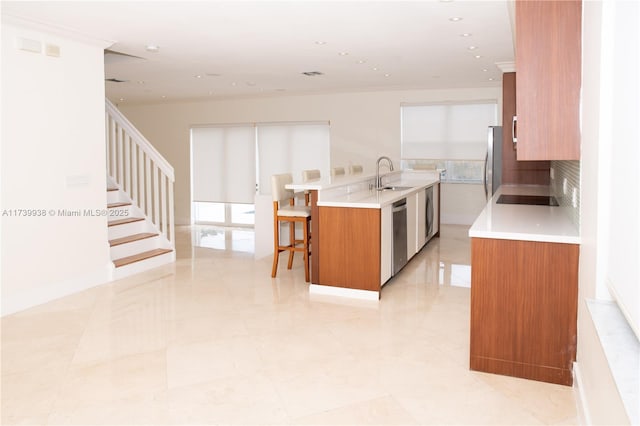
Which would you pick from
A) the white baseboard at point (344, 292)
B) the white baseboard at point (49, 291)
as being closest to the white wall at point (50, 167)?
the white baseboard at point (49, 291)

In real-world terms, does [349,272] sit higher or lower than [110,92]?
lower

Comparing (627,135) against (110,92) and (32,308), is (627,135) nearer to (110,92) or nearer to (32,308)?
(32,308)

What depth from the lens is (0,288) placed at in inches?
172

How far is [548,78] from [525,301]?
1.23 m

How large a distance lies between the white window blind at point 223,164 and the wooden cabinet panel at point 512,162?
5.30 meters

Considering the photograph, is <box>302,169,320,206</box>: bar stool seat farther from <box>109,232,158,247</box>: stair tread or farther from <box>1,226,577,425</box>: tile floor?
<box>109,232,158,247</box>: stair tread

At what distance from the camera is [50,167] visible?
4.80 metres

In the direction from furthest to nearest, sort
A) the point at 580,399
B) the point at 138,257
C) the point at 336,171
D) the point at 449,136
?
the point at 449,136 → the point at 336,171 → the point at 138,257 → the point at 580,399

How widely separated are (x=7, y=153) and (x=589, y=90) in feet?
14.4

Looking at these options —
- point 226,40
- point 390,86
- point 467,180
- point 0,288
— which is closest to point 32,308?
point 0,288

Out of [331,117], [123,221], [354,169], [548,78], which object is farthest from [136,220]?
[548,78]

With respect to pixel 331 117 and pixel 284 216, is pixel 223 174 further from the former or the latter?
pixel 284 216

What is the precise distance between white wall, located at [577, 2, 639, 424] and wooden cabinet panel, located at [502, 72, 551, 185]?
4.36m

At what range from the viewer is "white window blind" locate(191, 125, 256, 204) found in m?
10.7
